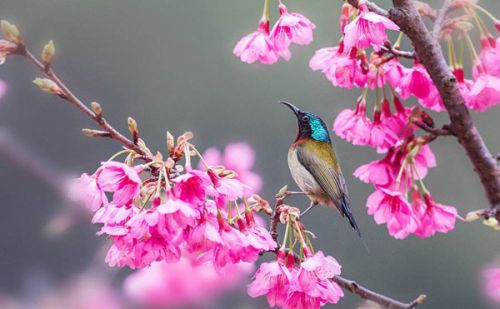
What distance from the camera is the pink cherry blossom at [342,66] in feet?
2.12

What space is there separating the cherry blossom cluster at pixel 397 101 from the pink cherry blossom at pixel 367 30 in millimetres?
57

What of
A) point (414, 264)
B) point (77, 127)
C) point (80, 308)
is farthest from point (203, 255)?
point (414, 264)

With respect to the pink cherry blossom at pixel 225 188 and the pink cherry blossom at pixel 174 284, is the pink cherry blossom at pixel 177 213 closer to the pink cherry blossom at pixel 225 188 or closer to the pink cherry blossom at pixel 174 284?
the pink cherry blossom at pixel 225 188

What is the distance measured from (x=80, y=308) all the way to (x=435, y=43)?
22.8 inches

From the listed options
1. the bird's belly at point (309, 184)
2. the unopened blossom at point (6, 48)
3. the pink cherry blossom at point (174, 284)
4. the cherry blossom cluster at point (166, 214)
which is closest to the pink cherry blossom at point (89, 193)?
the cherry blossom cluster at point (166, 214)

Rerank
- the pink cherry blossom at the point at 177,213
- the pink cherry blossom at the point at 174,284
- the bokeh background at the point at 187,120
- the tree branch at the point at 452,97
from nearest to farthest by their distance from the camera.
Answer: the pink cherry blossom at the point at 177,213
the tree branch at the point at 452,97
the pink cherry blossom at the point at 174,284
the bokeh background at the point at 187,120

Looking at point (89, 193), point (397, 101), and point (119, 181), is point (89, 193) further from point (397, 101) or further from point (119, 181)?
point (397, 101)

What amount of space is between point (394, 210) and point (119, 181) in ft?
1.00

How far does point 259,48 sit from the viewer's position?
2.16 ft

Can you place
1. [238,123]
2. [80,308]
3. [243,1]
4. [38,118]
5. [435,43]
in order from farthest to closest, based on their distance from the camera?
[243,1], [238,123], [38,118], [80,308], [435,43]

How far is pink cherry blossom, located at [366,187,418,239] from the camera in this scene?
0.65 metres

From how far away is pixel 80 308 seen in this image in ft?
2.80

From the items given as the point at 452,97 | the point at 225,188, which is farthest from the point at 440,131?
the point at 225,188

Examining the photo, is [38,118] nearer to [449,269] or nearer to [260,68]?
[260,68]
